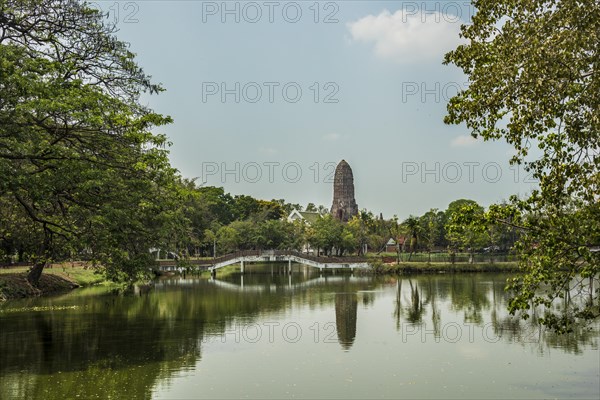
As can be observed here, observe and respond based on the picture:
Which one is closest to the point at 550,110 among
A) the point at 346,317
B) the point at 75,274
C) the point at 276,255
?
the point at 346,317

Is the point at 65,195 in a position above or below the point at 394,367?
above

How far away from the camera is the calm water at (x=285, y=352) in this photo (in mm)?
13656

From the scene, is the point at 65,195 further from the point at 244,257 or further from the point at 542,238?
the point at 244,257

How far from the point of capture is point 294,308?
30.0m

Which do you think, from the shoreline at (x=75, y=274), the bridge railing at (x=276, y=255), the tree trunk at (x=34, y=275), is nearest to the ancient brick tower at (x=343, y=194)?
the bridge railing at (x=276, y=255)

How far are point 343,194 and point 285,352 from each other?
10192cm

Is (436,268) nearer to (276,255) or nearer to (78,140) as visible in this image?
(276,255)

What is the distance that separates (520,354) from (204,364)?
9.13 metres

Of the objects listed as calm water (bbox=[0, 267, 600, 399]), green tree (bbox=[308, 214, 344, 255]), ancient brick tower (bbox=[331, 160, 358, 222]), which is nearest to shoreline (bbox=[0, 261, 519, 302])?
calm water (bbox=[0, 267, 600, 399])

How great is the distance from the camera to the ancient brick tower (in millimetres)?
118125

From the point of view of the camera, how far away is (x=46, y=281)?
37.6m

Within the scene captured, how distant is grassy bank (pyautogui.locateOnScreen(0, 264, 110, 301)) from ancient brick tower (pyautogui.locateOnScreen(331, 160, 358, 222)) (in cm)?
7485

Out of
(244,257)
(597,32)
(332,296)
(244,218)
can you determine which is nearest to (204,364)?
(597,32)

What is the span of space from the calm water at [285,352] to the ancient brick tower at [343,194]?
3394 inches
